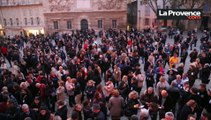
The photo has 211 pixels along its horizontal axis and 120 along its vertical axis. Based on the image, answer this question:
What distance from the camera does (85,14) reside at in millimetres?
39906

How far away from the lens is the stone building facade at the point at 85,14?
3912 cm

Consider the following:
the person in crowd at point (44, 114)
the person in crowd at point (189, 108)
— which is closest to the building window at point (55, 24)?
the person in crowd at point (44, 114)

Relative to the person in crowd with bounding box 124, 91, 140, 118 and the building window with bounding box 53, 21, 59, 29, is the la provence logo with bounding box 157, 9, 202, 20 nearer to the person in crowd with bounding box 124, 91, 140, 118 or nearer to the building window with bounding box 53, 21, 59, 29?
the person in crowd with bounding box 124, 91, 140, 118

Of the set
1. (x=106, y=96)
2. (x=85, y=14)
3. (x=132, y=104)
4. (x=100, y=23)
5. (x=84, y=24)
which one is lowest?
(x=106, y=96)

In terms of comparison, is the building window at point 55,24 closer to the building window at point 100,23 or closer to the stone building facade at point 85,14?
the stone building facade at point 85,14

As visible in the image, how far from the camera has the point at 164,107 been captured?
26.2 feet

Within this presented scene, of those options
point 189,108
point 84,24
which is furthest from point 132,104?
point 84,24

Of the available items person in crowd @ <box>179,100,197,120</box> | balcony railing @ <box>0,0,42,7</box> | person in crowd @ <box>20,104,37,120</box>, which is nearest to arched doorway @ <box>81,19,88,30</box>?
balcony railing @ <box>0,0,42,7</box>

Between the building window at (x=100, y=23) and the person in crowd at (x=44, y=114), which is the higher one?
the building window at (x=100, y=23)

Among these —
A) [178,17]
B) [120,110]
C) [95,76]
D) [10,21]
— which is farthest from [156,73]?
[10,21]

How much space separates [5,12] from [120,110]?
48068 millimetres

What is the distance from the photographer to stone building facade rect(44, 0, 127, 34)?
3912cm

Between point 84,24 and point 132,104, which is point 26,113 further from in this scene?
point 84,24

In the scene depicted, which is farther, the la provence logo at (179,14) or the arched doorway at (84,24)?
the arched doorway at (84,24)
